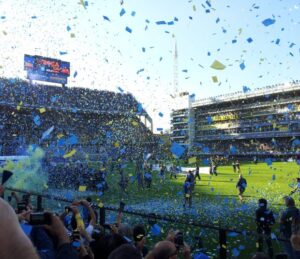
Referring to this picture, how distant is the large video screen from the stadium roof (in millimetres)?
43563

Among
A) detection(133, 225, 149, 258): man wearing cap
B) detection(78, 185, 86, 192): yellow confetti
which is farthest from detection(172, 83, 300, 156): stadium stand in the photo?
detection(133, 225, 149, 258): man wearing cap

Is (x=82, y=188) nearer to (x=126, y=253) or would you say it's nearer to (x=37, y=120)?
(x=126, y=253)

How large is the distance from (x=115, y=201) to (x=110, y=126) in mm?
39647

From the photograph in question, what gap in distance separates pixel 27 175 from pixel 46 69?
37193 mm

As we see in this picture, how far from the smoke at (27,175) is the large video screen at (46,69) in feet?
111

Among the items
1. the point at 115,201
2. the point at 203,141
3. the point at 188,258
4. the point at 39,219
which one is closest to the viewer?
the point at 39,219

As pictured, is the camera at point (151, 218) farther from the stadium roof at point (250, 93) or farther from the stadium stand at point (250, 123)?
the stadium roof at point (250, 93)

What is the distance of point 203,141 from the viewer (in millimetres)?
96062

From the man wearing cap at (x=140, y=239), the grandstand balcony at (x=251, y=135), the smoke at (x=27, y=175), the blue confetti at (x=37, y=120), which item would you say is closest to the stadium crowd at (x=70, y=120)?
the blue confetti at (x=37, y=120)

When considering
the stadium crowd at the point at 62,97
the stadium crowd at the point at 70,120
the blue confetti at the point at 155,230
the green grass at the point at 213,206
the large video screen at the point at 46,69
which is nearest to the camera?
the green grass at the point at 213,206

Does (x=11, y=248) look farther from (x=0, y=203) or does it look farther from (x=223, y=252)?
(x=223, y=252)

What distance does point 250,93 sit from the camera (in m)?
82.6

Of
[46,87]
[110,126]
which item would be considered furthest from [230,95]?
[46,87]

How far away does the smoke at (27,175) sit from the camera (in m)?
17.2
